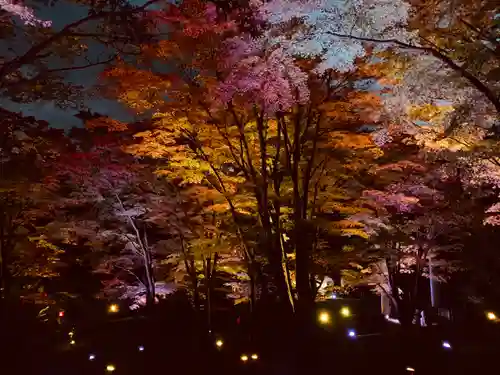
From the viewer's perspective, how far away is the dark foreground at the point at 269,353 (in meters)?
8.77

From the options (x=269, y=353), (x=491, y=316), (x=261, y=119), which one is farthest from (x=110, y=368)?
(x=491, y=316)

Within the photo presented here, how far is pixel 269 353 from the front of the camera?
11.1 meters

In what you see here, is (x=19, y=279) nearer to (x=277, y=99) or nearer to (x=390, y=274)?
(x=390, y=274)

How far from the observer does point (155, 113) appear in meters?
10.8

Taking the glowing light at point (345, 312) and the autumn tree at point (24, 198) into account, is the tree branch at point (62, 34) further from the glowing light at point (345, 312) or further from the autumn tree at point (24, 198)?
the glowing light at point (345, 312)

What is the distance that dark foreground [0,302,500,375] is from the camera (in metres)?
8.77

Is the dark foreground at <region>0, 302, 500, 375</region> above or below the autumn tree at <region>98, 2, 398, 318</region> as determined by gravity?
below

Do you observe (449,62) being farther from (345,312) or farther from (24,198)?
(345,312)

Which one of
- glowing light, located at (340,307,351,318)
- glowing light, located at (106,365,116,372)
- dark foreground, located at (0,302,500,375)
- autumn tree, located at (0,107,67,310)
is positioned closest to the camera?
dark foreground, located at (0,302,500,375)

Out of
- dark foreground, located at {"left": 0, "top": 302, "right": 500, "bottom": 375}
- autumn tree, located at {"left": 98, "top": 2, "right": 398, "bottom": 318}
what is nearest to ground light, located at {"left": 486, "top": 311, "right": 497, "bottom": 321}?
dark foreground, located at {"left": 0, "top": 302, "right": 500, "bottom": 375}

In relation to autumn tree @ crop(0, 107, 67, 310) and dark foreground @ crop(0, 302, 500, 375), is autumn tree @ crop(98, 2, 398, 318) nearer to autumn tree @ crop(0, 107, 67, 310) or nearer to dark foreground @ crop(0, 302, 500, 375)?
dark foreground @ crop(0, 302, 500, 375)

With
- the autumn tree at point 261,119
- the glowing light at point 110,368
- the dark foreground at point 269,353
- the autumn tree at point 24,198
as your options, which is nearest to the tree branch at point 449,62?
the autumn tree at point 261,119

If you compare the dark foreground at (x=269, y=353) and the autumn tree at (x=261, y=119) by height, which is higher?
the autumn tree at (x=261, y=119)

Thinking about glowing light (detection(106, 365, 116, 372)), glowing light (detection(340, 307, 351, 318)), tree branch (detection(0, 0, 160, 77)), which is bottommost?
glowing light (detection(106, 365, 116, 372))
